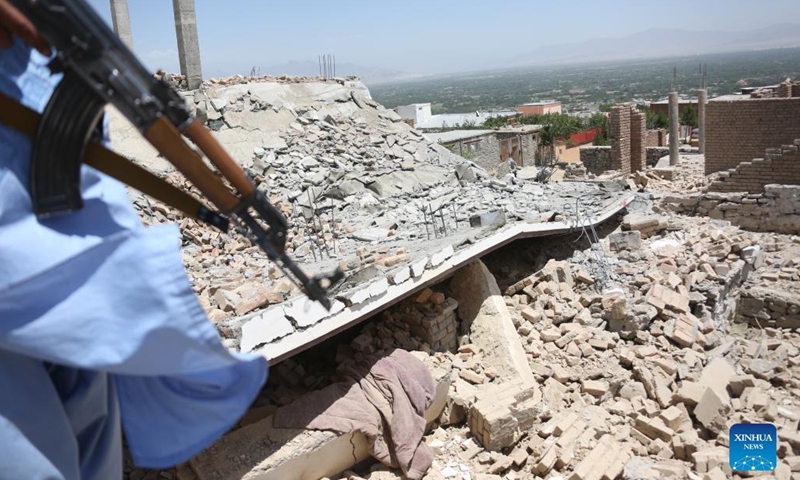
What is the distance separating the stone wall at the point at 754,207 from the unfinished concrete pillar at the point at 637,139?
5452 millimetres

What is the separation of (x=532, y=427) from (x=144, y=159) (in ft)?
21.5

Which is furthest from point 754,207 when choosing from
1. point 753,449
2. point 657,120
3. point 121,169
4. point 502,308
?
point 657,120

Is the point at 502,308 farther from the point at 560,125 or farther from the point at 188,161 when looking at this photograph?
the point at 560,125

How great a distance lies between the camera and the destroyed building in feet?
17.6

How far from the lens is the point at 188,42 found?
38.9 feet

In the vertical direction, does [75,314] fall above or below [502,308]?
above

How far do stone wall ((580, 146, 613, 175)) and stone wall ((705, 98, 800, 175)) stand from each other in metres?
4.29

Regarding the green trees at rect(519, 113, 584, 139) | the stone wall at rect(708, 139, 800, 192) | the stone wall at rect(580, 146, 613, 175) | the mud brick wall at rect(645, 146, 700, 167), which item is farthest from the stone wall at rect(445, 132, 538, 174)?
the green trees at rect(519, 113, 584, 139)

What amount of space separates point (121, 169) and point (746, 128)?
1495cm

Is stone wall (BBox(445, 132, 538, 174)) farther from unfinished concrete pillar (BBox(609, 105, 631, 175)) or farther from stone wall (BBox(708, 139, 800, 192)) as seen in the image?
stone wall (BBox(708, 139, 800, 192))

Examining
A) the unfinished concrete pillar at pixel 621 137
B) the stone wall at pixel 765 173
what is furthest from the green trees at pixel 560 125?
the stone wall at pixel 765 173

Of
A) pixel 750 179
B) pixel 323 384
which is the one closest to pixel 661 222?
pixel 750 179

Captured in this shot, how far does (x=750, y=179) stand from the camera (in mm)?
11789

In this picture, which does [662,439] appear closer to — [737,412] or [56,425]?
[737,412]
